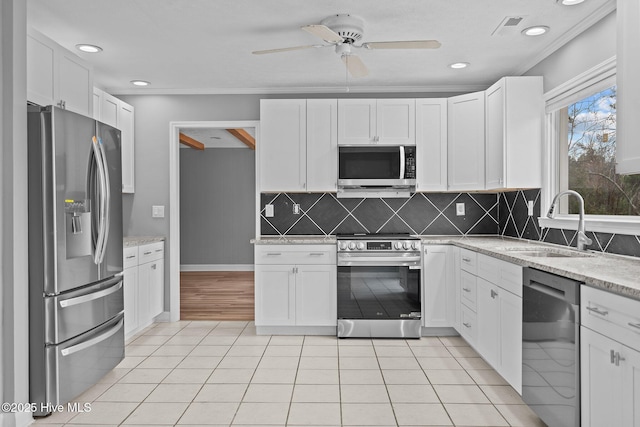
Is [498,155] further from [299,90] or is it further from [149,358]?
[149,358]

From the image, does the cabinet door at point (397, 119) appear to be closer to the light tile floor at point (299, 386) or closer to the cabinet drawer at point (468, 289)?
the cabinet drawer at point (468, 289)

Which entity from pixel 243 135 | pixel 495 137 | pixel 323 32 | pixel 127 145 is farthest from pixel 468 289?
pixel 243 135

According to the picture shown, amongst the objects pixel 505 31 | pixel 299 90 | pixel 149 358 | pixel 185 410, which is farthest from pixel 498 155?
pixel 149 358

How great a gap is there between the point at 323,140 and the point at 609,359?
306 centimetres

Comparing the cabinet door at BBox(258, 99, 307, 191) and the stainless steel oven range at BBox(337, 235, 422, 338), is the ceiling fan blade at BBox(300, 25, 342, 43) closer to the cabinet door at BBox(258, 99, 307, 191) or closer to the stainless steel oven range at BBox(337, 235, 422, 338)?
the cabinet door at BBox(258, 99, 307, 191)

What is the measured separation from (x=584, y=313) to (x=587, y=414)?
16.3 inches

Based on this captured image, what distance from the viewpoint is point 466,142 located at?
163 inches

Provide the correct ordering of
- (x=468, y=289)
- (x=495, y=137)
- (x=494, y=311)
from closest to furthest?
(x=494, y=311)
(x=468, y=289)
(x=495, y=137)

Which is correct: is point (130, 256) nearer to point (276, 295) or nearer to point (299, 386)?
point (276, 295)

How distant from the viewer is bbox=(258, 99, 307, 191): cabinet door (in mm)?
4289

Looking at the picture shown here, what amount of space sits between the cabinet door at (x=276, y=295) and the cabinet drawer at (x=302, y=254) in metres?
0.09

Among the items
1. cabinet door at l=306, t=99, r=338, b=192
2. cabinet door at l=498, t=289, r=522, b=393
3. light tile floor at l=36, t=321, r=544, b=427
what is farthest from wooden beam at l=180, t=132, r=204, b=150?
cabinet door at l=498, t=289, r=522, b=393

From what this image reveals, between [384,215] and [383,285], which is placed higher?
[384,215]

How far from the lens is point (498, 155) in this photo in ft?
12.2
